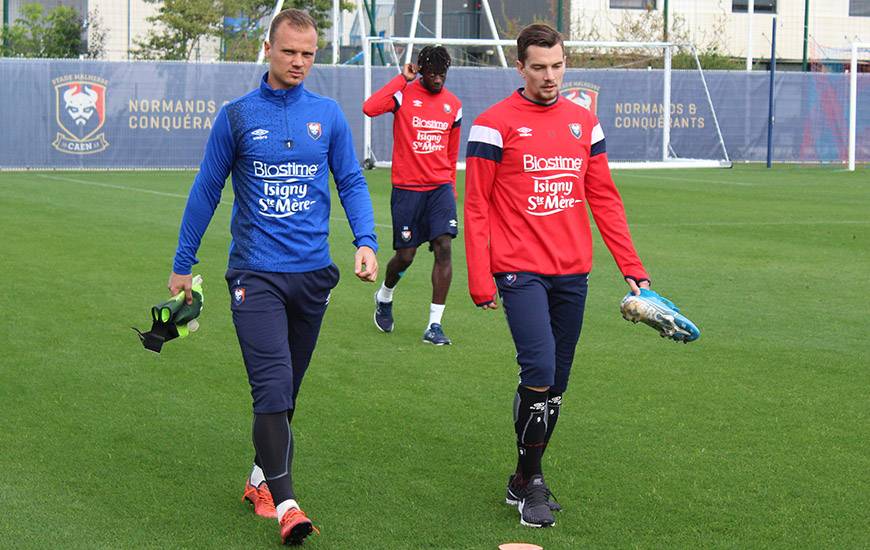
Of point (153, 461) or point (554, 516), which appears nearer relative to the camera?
→ point (554, 516)

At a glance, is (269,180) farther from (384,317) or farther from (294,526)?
(384,317)

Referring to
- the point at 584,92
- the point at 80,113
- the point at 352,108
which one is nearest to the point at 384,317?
the point at 80,113

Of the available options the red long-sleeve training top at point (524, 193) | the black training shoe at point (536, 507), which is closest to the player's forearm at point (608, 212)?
the red long-sleeve training top at point (524, 193)

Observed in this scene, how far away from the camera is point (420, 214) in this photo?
431 inches

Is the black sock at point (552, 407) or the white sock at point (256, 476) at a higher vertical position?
the black sock at point (552, 407)

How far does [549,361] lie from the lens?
5.79 meters

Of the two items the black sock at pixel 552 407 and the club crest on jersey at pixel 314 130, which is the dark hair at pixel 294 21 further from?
the black sock at pixel 552 407

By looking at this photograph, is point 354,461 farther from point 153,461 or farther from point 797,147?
point 797,147

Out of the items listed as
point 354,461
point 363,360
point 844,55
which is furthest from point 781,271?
point 844,55

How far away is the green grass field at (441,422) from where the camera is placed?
5746mm

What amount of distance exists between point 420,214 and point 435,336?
4.04 feet

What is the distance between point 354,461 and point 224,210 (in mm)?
14732

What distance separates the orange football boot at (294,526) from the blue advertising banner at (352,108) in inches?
1054

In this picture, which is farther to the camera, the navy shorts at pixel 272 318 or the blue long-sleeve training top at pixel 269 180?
the blue long-sleeve training top at pixel 269 180
